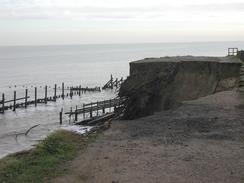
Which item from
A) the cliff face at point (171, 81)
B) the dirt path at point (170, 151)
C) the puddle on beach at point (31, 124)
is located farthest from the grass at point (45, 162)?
the cliff face at point (171, 81)

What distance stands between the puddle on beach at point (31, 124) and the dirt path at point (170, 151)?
9.36 metres

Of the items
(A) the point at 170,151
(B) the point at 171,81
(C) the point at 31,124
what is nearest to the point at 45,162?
(A) the point at 170,151

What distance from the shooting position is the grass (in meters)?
11.5

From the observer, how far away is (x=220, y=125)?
1711 cm

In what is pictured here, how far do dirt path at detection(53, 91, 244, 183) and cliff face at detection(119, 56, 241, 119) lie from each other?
11235mm

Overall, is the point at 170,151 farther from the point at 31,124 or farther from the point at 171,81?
the point at 31,124

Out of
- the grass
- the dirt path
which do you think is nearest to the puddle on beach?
the dirt path

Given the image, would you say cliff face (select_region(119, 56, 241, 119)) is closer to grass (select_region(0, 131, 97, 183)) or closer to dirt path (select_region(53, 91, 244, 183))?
dirt path (select_region(53, 91, 244, 183))

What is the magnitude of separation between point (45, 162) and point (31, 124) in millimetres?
30033

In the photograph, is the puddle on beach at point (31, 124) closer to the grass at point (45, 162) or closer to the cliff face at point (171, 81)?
the cliff face at point (171, 81)

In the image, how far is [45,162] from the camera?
12.7m

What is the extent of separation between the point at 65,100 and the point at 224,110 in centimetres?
4350

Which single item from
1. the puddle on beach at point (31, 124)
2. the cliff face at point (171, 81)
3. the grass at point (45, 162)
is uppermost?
the cliff face at point (171, 81)

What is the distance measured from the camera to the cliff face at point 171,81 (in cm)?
3111
